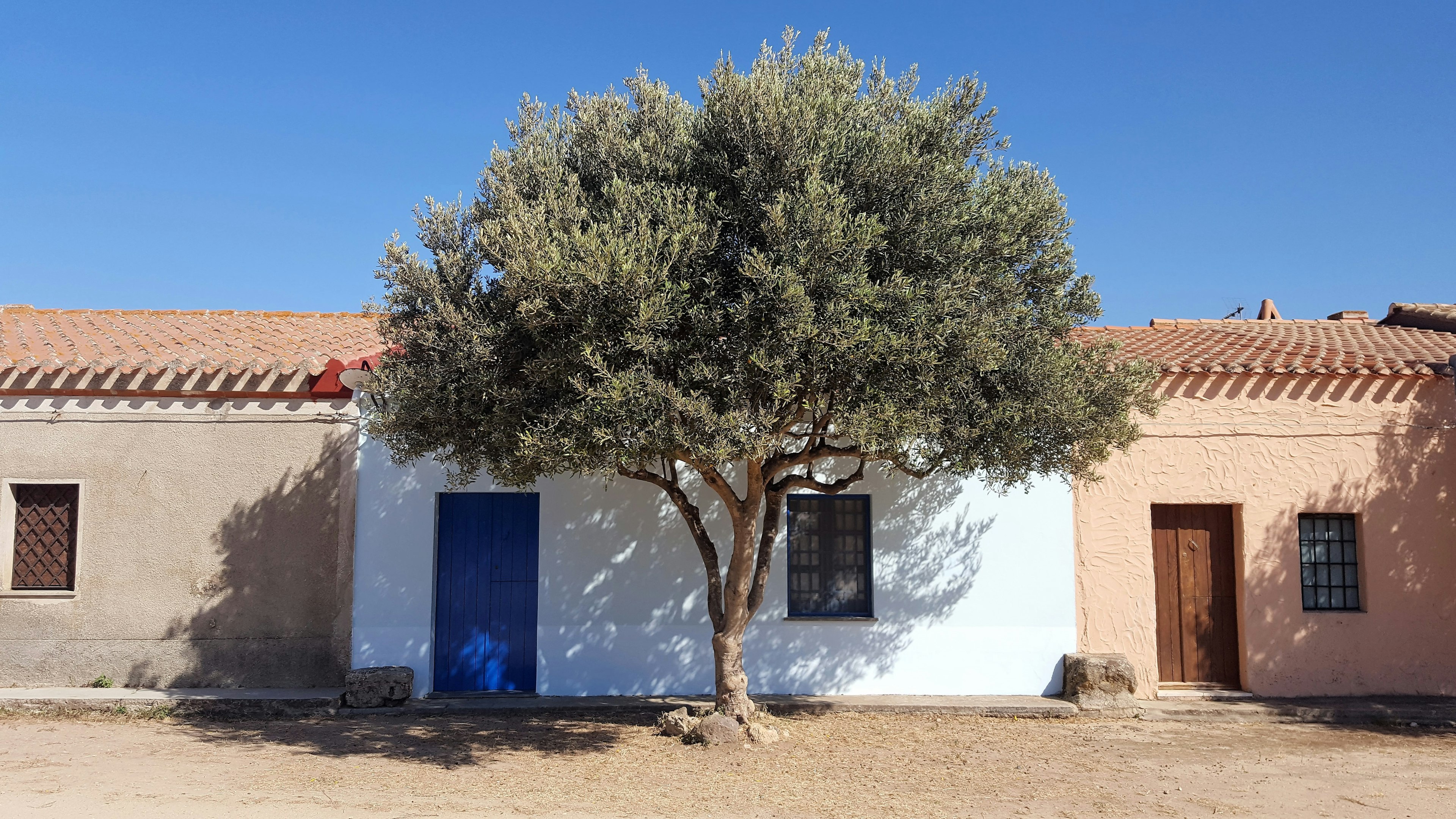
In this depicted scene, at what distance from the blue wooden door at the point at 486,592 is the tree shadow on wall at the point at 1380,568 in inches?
292

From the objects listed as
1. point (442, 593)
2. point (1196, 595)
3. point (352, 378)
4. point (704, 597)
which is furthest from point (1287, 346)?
point (352, 378)

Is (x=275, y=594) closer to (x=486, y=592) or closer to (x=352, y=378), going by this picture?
(x=486, y=592)

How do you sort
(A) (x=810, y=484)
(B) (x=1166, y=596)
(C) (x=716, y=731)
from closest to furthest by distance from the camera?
(C) (x=716, y=731) < (A) (x=810, y=484) < (B) (x=1166, y=596)

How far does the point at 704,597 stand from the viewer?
9578 millimetres

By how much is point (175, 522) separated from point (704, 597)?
5.51 metres

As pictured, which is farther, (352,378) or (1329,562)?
(1329,562)

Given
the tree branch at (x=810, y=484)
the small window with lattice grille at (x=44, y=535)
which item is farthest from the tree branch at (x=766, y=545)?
the small window with lattice grille at (x=44, y=535)

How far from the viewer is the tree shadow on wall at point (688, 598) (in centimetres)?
954

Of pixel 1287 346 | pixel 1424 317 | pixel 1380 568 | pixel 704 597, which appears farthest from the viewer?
pixel 1424 317

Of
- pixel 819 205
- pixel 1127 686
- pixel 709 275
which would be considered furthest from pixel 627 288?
pixel 1127 686

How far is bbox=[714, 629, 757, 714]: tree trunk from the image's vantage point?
313 inches

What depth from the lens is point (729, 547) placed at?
965 centimetres

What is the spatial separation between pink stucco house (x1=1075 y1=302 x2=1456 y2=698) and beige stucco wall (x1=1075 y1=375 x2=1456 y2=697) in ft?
0.05

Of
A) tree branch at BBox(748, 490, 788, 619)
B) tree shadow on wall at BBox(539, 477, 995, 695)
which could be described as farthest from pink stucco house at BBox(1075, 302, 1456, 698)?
tree branch at BBox(748, 490, 788, 619)
